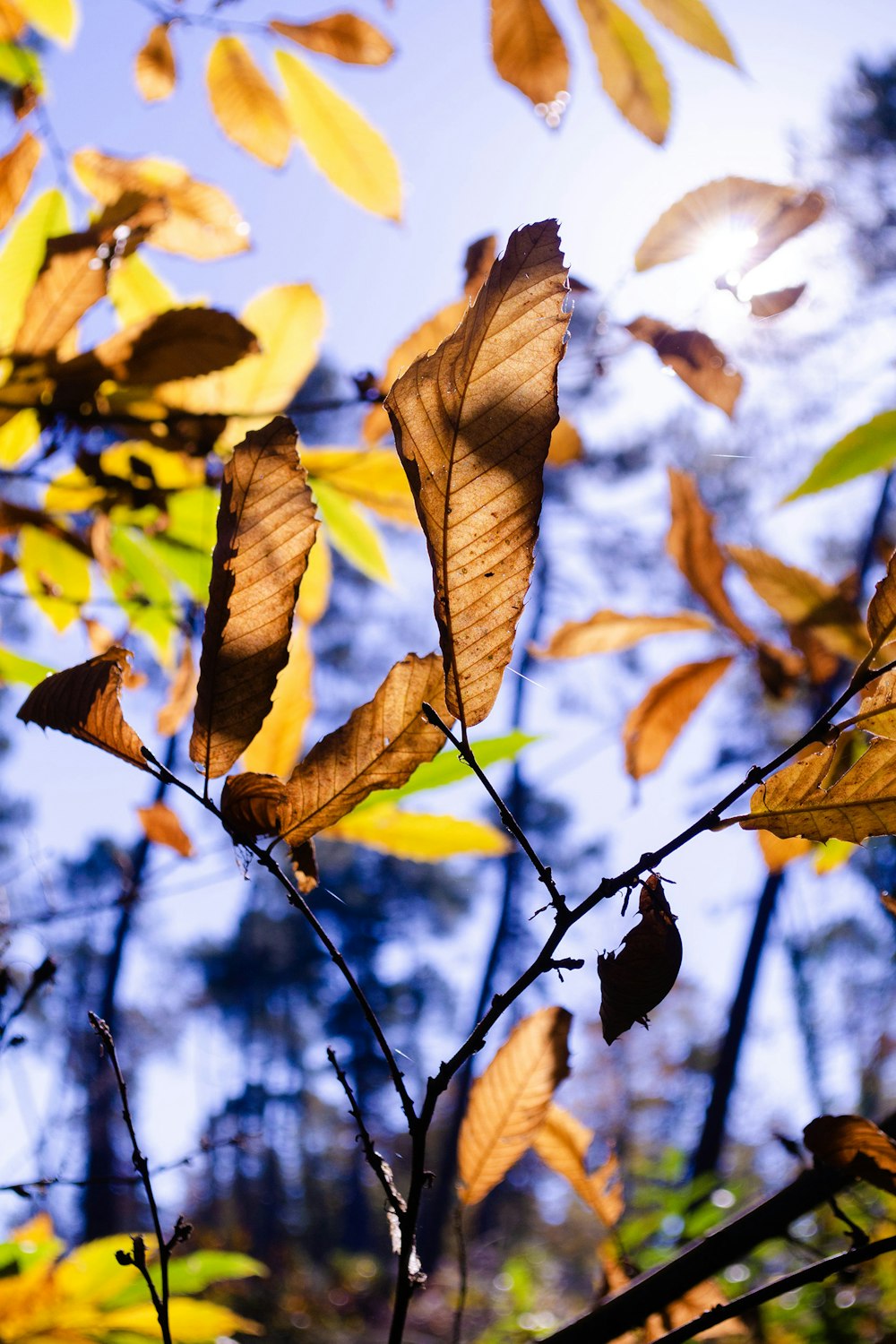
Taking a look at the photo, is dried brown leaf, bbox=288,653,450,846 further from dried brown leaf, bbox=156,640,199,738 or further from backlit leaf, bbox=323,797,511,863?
dried brown leaf, bbox=156,640,199,738

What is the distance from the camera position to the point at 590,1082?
15.2 m

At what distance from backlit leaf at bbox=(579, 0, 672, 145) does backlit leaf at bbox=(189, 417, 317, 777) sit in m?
0.54

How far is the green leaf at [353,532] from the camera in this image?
79 centimetres

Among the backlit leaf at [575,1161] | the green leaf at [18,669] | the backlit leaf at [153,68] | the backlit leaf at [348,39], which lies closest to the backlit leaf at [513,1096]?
the backlit leaf at [575,1161]

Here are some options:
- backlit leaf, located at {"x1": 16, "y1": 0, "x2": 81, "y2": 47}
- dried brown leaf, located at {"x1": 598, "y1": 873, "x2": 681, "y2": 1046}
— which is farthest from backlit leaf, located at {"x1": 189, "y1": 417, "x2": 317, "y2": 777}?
backlit leaf, located at {"x1": 16, "y1": 0, "x2": 81, "y2": 47}

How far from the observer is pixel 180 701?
2.43 feet

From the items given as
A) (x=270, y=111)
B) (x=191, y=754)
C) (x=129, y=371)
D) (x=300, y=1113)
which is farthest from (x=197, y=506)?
(x=300, y=1113)

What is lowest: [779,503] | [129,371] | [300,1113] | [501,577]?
[501,577]

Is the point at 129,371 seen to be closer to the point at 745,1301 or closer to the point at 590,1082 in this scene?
the point at 745,1301

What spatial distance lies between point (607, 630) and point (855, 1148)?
0.56m

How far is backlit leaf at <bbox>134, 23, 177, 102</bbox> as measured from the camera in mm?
895

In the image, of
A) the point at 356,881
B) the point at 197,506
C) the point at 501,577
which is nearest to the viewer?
the point at 501,577

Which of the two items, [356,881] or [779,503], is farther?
[356,881]

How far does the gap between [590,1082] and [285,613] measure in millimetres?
16656
